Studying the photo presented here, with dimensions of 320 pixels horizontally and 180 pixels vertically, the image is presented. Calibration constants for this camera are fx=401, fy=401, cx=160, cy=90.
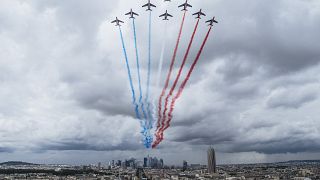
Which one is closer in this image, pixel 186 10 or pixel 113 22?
pixel 186 10

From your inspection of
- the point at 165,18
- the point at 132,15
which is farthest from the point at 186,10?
the point at 132,15

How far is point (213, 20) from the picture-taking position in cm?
15038

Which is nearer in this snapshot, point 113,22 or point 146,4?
point 146,4

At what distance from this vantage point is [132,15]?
150500mm

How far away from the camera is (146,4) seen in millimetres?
144750

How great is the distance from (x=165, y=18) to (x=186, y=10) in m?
8.86

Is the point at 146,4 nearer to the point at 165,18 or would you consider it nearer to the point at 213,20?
the point at 165,18

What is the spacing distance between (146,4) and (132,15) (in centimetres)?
844

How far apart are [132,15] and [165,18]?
12.5 m

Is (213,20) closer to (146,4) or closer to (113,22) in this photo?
(146,4)

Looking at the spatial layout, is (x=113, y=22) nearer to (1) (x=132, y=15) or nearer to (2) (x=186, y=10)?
(1) (x=132, y=15)

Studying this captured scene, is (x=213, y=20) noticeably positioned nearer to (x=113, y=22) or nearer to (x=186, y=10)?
(x=186, y=10)

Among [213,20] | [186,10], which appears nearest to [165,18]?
[186,10]

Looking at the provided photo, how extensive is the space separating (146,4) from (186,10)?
1462 centimetres
